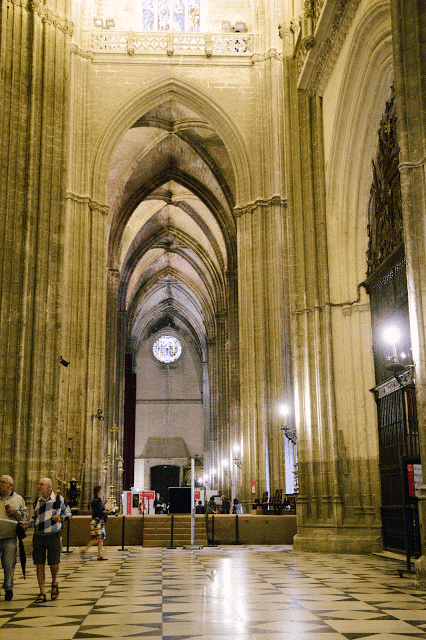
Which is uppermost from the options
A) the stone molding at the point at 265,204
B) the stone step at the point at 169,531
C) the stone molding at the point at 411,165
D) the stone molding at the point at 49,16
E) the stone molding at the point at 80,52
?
the stone molding at the point at 80,52

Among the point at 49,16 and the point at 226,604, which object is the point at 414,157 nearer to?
the point at 226,604

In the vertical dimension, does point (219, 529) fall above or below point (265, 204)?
below

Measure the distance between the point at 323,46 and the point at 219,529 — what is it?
10.9 meters

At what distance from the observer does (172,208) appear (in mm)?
37625

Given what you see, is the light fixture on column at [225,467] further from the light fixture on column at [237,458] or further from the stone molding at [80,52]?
the stone molding at [80,52]

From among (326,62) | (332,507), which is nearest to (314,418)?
(332,507)

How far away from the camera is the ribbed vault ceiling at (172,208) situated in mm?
29719

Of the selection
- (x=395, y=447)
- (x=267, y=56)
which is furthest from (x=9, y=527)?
(x=267, y=56)

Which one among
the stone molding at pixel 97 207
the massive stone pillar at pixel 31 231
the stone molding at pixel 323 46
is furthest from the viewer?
the stone molding at pixel 97 207

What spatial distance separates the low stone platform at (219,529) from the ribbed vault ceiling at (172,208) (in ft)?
54.3

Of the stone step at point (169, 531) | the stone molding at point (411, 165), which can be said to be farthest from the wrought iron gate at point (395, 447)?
the stone step at point (169, 531)

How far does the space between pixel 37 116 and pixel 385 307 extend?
8105 millimetres

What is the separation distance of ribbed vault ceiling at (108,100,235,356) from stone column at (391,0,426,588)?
766 inches

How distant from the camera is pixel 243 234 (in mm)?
24203
